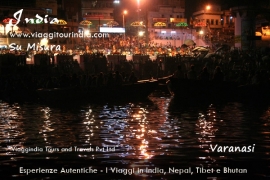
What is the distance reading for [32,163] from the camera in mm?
11578

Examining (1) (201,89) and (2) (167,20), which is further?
(2) (167,20)

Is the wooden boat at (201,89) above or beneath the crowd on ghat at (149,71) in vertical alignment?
beneath

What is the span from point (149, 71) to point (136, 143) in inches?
1060

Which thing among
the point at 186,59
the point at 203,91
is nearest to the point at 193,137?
the point at 203,91

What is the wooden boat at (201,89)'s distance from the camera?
83.3 ft

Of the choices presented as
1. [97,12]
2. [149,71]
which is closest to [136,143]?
[149,71]

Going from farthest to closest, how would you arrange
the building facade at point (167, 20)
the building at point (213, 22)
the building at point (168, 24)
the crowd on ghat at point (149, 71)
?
the building at point (213, 22)
the building facade at point (167, 20)
the building at point (168, 24)
the crowd on ghat at point (149, 71)

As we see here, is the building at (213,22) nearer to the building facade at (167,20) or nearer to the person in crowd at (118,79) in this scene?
the building facade at (167,20)

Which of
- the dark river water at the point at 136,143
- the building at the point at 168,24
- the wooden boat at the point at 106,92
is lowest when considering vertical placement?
the dark river water at the point at 136,143

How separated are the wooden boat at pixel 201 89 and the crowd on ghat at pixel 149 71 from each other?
601 mm

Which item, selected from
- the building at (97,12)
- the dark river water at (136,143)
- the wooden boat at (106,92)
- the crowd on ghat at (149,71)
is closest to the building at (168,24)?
the building at (97,12)

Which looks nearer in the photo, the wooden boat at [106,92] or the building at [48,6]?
the wooden boat at [106,92]

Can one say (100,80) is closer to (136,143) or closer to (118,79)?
(118,79)

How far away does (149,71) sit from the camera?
40.5 metres
